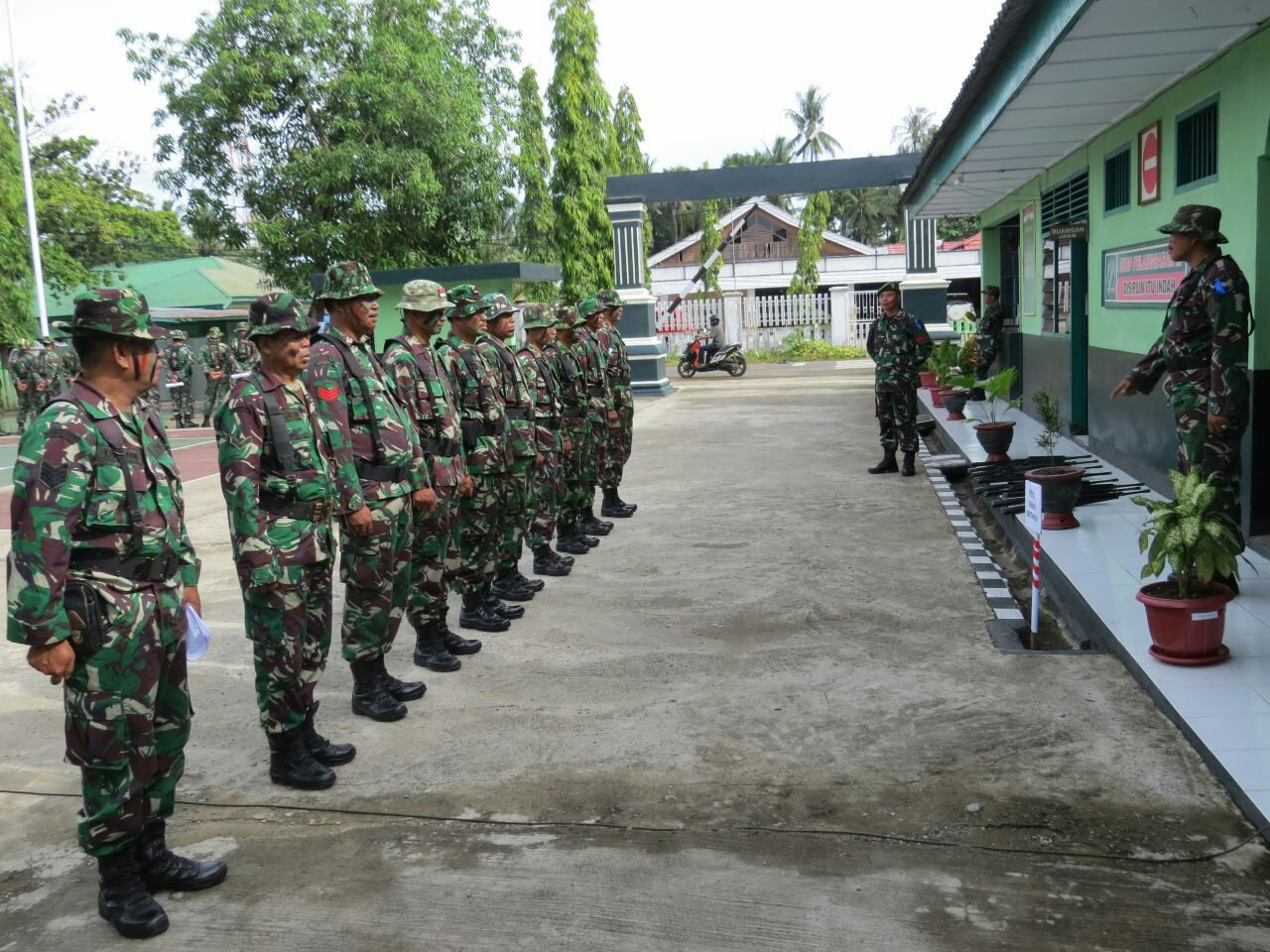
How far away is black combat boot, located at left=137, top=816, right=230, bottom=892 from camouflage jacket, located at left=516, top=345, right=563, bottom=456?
12.4 feet

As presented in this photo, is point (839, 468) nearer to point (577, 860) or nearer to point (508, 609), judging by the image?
point (508, 609)

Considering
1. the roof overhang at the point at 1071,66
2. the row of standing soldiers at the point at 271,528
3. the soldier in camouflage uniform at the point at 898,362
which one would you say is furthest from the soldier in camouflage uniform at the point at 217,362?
the row of standing soldiers at the point at 271,528

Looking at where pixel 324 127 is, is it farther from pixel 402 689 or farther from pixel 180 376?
pixel 402 689

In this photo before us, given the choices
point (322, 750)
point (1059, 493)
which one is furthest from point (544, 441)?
point (1059, 493)

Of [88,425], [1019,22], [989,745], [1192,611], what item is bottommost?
[989,745]

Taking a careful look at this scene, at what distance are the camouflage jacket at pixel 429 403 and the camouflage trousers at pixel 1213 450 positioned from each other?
3.59 metres

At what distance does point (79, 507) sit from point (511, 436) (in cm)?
343

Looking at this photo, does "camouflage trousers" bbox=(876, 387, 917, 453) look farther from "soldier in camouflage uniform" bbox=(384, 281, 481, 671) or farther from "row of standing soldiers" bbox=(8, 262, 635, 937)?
"soldier in camouflage uniform" bbox=(384, 281, 481, 671)

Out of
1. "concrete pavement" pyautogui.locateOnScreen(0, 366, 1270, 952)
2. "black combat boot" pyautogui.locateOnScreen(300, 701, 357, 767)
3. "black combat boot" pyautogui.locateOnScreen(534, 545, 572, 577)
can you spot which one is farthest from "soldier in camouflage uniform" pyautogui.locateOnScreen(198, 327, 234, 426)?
"black combat boot" pyautogui.locateOnScreen(300, 701, 357, 767)

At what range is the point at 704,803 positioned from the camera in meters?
3.79

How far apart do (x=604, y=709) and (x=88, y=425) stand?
2.49 m

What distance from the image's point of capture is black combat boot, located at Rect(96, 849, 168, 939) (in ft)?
10.2

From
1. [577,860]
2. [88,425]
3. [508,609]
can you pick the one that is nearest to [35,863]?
[88,425]

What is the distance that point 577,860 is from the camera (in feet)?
11.2
